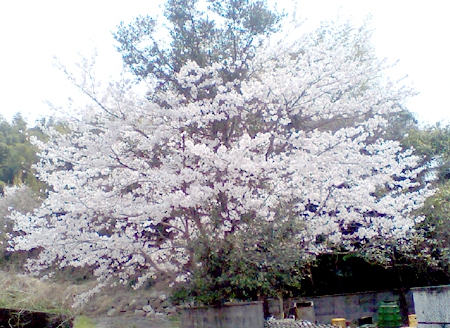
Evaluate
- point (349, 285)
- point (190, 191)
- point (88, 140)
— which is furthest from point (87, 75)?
point (349, 285)

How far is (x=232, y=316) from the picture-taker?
258 inches

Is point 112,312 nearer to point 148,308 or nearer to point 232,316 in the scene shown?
point 148,308

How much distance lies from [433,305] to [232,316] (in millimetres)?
2926

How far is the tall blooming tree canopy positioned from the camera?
6770mm

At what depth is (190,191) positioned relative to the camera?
21.6 ft

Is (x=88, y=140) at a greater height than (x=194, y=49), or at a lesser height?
lesser

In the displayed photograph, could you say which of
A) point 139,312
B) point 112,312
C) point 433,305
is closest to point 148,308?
point 139,312

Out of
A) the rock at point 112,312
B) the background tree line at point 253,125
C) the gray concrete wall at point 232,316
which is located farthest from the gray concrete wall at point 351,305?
the rock at point 112,312

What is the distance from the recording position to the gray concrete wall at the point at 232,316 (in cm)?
640

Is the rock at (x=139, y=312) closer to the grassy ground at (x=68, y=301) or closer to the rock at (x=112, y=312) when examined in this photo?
the grassy ground at (x=68, y=301)

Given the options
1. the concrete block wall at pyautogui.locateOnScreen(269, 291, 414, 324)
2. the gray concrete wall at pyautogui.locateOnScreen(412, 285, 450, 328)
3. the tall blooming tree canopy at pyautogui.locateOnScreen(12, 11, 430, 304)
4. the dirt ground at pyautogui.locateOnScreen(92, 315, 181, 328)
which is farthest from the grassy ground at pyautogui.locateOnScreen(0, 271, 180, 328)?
the gray concrete wall at pyautogui.locateOnScreen(412, 285, 450, 328)

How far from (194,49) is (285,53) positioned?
1.47 metres

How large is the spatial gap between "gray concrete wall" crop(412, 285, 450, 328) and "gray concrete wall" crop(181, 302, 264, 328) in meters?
2.36

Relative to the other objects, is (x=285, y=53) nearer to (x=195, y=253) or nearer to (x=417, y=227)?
(x=195, y=253)
